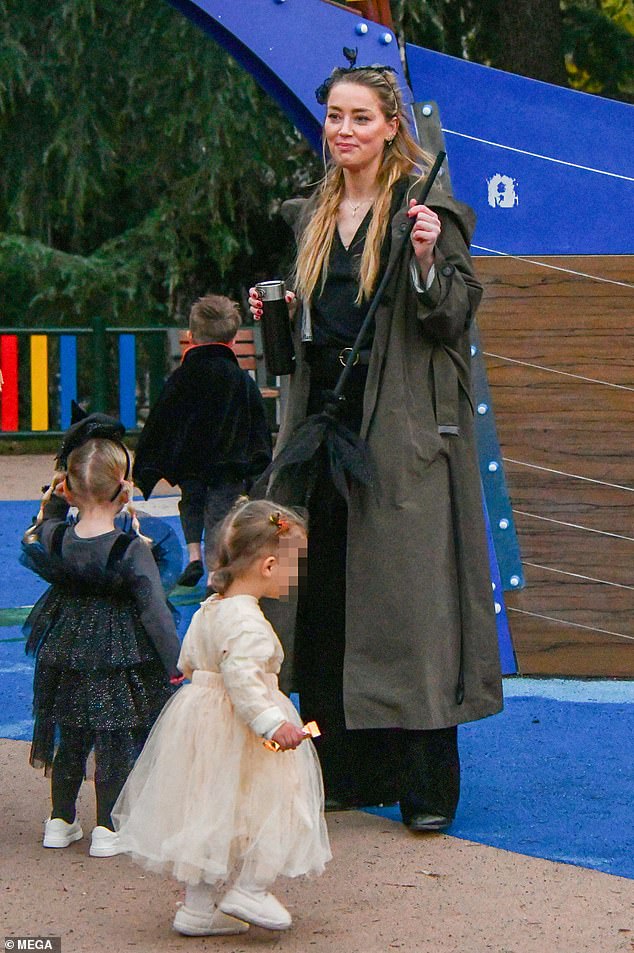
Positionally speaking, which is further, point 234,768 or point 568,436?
point 568,436

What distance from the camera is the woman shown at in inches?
165

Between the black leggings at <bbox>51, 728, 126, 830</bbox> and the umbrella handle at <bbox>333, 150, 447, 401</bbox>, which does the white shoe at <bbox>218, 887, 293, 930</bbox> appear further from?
the umbrella handle at <bbox>333, 150, 447, 401</bbox>

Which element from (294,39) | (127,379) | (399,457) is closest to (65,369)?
(127,379)

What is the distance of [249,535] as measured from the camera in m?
3.45

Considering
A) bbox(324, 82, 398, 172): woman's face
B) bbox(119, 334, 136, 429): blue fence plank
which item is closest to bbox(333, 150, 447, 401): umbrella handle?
bbox(324, 82, 398, 172): woman's face

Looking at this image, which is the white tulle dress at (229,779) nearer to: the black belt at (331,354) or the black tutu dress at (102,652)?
the black tutu dress at (102,652)

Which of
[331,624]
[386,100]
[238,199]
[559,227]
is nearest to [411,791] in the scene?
[331,624]

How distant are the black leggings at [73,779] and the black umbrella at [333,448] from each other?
0.84 metres

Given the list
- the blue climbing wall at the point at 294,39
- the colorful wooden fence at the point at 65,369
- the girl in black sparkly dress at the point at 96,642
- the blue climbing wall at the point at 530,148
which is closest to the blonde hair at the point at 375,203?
the girl in black sparkly dress at the point at 96,642

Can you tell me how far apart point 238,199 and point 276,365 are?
1063 cm

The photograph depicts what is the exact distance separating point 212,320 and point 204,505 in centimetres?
92

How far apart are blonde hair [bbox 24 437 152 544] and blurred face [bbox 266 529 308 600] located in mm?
712

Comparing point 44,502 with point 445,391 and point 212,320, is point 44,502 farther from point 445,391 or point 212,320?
point 212,320

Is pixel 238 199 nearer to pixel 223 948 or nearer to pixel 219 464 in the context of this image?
pixel 219 464
